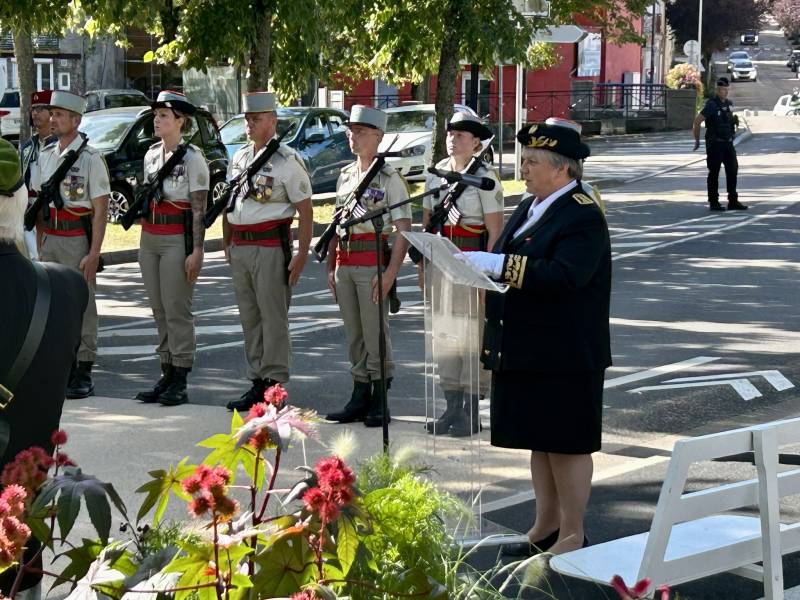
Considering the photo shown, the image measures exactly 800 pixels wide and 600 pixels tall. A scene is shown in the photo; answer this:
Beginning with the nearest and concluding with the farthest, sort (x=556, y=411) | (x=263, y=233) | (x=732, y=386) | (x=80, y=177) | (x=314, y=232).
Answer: (x=556, y=411) < (x=263, y=233) < (x=80, y=177) < (x=732, y=386) < (x=314, y=232)

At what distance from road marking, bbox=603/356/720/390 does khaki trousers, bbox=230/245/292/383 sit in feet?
7.84

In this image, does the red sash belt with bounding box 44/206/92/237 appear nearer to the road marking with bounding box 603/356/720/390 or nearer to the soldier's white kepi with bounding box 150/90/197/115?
the soldier's white kepi with bounding box 150/90/197/115

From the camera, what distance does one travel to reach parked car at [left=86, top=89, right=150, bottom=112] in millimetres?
37156

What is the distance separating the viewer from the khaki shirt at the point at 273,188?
852cm

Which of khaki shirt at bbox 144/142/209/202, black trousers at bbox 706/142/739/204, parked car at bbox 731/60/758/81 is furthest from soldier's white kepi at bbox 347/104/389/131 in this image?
parked car at bbox 731/60/758/81

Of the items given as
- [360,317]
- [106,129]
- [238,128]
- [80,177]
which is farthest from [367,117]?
[238,128]

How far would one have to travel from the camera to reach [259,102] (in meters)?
8.52

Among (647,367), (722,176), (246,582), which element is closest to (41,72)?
(722,176)

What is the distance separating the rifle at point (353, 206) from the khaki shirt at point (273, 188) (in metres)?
0.31

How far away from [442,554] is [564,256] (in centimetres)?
220

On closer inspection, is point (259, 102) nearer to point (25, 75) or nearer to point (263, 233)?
point (263, 233)

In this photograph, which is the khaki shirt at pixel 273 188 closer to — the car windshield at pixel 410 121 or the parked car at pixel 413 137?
the parked car at pixel 413 137

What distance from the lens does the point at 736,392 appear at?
31.7 ft

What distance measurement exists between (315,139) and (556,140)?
66.8 ft
